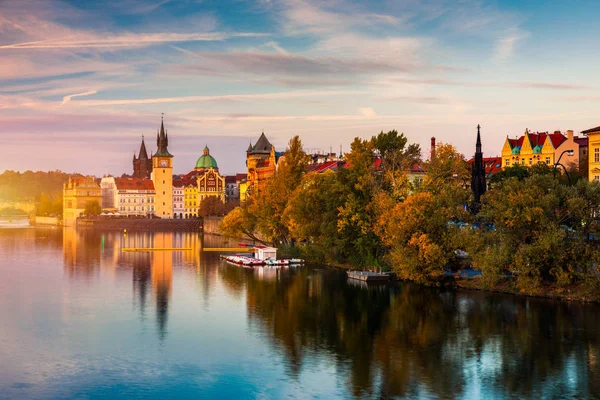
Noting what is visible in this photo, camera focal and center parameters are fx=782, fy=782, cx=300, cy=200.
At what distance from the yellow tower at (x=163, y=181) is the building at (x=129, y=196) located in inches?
51.3

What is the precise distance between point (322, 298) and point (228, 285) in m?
9.33

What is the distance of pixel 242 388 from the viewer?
27875 millimetres

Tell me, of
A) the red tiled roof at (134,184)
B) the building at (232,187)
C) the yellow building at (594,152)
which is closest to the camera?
the yellow building at (594,152)

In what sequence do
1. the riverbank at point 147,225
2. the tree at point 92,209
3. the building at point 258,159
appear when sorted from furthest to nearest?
the tree at point 92,209
the riverbank at point 147,225
the building at point 258,159

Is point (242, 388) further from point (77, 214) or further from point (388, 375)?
point (77, 214)

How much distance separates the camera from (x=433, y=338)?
35.6 metres

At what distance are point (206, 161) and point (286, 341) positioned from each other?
160 m

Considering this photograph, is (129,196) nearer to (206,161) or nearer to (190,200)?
(190,200)

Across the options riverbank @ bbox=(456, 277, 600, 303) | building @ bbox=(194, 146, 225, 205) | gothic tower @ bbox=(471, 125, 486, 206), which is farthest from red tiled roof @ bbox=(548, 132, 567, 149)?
building @ bbox=(194, 146, 225, 205)

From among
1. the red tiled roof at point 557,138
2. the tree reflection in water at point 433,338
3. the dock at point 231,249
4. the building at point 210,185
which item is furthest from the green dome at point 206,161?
the tree reflection in water at point 433,338

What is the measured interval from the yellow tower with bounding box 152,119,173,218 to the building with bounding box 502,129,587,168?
308ft

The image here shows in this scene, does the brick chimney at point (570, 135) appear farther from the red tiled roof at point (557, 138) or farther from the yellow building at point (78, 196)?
the yellow building at point (78, 196)

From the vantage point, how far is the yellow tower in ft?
563

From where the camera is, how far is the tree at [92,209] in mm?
156587
